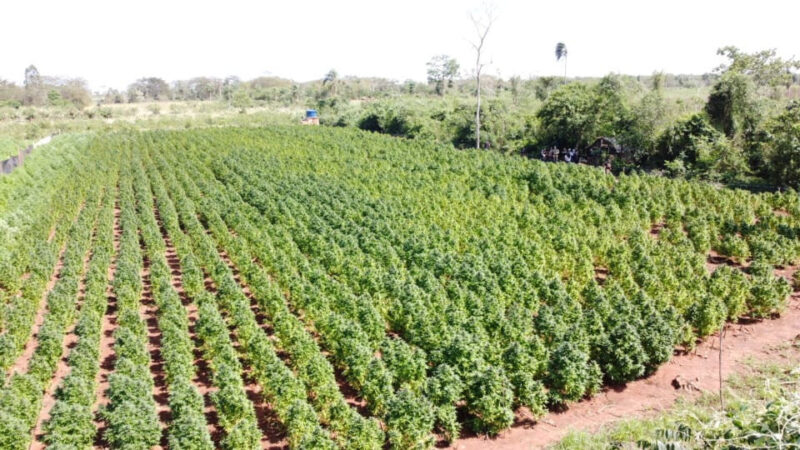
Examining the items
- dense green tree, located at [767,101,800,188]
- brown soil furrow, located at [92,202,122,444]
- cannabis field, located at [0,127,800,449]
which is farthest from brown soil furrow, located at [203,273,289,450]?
dense green tree, located at [767,101,800,188]

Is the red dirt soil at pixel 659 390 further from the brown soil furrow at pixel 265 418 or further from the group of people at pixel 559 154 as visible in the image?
the group of people at pixel 559 154

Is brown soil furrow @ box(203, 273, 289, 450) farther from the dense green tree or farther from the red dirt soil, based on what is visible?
the dense green tree

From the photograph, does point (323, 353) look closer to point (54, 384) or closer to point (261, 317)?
point (261, 317)

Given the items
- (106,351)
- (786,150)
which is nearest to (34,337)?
(106,351)

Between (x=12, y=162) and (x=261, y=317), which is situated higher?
(x=12, y=162)

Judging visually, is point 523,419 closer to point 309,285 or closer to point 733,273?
point 309,285

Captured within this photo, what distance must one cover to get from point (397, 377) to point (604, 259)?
478 inches

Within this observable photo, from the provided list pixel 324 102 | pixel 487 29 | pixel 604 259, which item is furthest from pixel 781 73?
pixel 324 102

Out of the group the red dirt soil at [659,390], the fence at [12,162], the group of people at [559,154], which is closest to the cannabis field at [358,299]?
the red dirt soil at [659,390]

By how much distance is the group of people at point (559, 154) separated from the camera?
147ft

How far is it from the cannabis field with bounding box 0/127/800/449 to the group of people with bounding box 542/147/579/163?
1047 cm

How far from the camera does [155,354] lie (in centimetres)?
1484

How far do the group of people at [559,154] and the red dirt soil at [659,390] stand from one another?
97.7ft

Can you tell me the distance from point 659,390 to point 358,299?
28.0 ft
